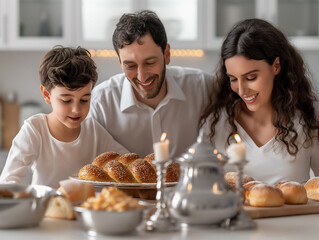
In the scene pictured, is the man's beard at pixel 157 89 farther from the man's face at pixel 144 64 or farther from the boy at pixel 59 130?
the boy at pixel 59 130

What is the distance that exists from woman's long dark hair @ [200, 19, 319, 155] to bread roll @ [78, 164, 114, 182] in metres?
0.72

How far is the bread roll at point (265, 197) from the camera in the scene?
58.7 inches

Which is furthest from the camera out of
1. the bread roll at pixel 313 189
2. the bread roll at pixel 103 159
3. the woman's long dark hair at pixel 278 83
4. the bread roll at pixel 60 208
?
the woman's long dark hair at pixel 278 83

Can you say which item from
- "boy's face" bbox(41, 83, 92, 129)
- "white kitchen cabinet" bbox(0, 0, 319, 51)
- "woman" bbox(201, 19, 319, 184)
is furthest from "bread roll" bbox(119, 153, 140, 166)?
"white kitchen cabinet" bbox(0, 0, 319, 51)

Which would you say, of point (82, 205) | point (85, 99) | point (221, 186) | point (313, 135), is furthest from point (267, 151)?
point (82, 205)

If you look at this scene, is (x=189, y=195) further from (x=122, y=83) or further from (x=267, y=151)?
(x=122, y=83)

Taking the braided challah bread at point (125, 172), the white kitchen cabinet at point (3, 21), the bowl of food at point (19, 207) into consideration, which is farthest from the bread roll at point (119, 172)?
the white kitchen cabinet at point (3, 21)

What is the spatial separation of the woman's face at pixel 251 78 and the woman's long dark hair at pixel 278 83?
0.08 ft

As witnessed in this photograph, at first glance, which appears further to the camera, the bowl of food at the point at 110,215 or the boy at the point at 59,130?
the boy at the point at 59,130

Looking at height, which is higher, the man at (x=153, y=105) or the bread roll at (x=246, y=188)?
the man at (x=153, y=105)

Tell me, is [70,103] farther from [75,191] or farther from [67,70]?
[75,191]

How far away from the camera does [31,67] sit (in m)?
4.35

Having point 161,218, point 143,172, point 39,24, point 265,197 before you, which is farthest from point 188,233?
point 39,24

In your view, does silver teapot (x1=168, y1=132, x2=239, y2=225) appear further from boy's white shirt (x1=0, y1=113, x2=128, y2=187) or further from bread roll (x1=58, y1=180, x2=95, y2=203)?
boy's white shirt (x1=0, y1=113, x2=128, y2=187)
